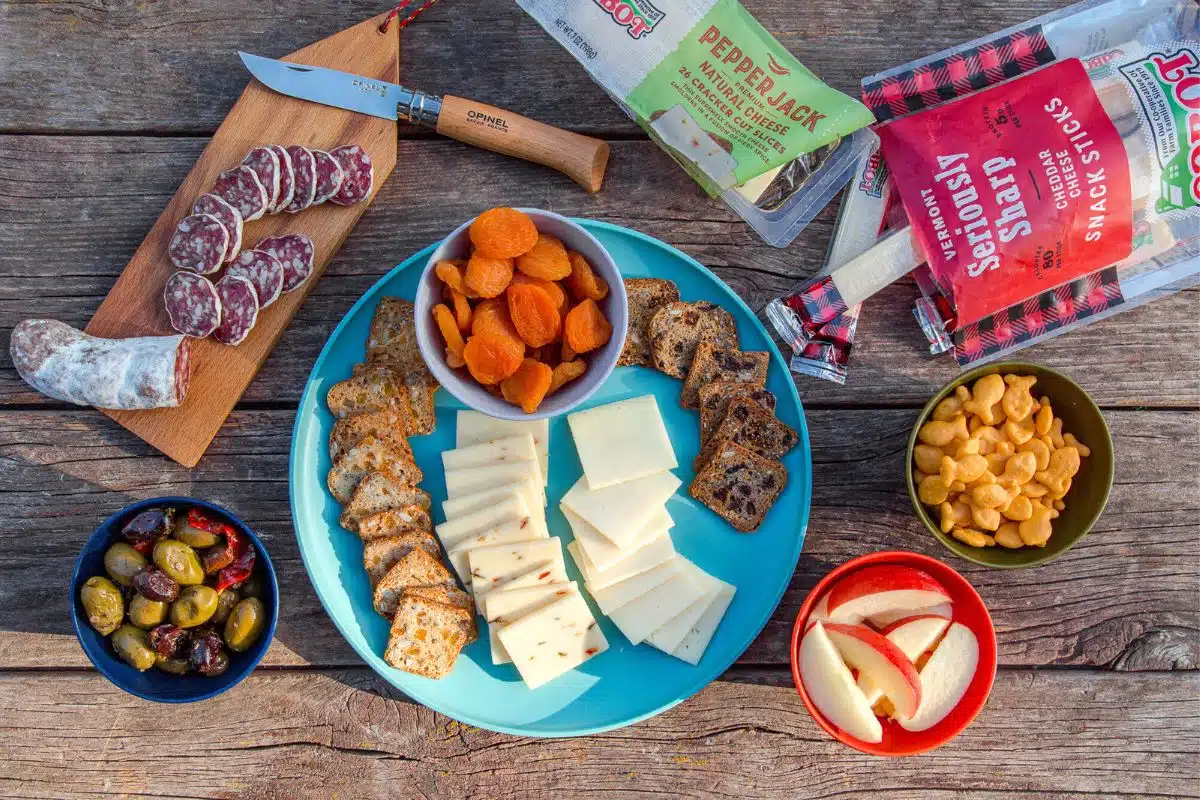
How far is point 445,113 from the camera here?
1.68 meters

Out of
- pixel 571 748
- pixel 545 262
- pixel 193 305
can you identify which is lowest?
pixel 571 748

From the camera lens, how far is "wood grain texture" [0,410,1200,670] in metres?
1.74

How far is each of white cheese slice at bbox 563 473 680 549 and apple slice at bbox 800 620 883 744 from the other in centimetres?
35

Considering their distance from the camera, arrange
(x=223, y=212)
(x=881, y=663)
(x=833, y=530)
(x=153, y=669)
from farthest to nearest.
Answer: (x=833, y=530) → (x=223, y=212) → (x=153, y=669) → (x=881, y=663)

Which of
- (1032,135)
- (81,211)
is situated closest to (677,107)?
(1032,135)

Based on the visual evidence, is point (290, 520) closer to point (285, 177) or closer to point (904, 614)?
point (285, 177)

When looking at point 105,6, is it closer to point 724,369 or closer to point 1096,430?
point 724,369

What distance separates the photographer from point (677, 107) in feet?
5.41

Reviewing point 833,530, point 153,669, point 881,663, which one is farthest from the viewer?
point 833,530

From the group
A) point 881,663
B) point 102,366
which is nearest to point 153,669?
point 102,366

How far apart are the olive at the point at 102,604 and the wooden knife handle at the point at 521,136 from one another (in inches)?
41.5

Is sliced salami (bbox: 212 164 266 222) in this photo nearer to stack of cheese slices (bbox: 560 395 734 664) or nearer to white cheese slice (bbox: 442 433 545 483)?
white cheese slice (bbox: 442 433 545 483)

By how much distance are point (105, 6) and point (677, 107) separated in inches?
48.1

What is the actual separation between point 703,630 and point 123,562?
1055 millimetres
